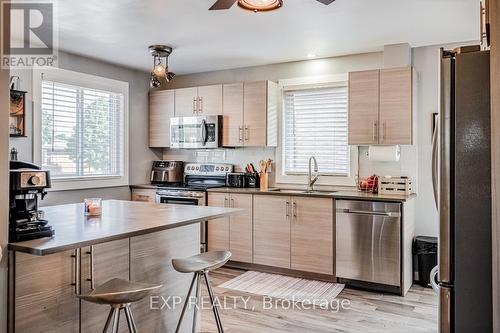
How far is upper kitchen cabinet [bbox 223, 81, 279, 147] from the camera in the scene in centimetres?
482

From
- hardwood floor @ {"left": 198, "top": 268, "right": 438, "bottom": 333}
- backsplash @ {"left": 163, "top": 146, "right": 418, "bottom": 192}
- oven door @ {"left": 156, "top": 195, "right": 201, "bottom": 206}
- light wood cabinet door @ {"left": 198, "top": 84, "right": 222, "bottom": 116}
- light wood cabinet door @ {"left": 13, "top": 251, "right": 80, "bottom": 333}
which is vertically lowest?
hardwood floor @ {"left": 198, "top": 268, "right": 438, "bottom": 333}

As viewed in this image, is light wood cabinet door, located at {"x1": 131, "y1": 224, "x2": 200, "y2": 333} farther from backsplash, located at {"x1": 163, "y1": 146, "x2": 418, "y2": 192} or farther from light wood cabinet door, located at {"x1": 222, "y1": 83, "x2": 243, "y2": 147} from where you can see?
backsplash, located at {"x1": 163, "y1": 146, "x2": 418, "y2": 192}

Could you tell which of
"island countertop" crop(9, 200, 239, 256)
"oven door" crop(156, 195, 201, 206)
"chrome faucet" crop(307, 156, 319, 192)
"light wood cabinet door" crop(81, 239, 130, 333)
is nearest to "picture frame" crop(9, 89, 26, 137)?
"island countertop" crop(9, 200, 239, 256)

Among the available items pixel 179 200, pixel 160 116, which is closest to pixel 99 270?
pixel 179 200

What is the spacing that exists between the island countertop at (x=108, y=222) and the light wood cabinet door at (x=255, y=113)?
206 cm

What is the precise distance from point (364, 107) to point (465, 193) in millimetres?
2507

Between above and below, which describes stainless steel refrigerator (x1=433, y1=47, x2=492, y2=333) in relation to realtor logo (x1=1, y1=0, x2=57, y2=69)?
below

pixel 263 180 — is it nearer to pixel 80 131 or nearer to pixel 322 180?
pixel 322 180

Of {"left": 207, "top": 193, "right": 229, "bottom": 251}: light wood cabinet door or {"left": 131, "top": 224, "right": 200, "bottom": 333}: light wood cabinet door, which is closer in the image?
{"left": 131, "top": 224, "right": 200, "bottom": 333}: light wood cabinet door

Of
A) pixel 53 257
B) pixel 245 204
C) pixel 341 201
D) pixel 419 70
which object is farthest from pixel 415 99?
pixel 53 257

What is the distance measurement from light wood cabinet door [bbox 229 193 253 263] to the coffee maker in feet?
9.20

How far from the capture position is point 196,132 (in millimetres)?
5199

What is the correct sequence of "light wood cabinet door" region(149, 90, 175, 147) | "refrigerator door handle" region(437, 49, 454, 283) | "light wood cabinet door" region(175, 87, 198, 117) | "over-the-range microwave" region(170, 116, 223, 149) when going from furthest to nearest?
"light wood cabinet door" region(149, 90, 175, 147), "light wood cabinet door" region(175, 87, 198, 117), "over-the-range microwave" region(170, 116, 223, 149), "refrigerator door handle" region(437, 49, 454, 283)

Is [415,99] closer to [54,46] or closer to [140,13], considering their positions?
[140,13]
